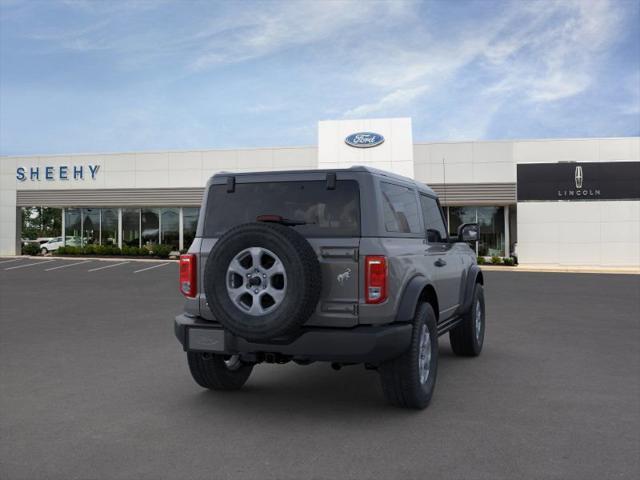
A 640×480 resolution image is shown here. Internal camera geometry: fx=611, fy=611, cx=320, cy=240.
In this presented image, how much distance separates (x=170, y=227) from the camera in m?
35.8

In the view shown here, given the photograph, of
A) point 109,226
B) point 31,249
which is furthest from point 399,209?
point 31,249

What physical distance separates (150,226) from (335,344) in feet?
109

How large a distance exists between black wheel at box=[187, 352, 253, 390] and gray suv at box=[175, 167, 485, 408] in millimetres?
13

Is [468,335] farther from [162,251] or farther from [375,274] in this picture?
[162,251]

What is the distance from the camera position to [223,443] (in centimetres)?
436

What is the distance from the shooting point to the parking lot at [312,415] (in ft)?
12.9

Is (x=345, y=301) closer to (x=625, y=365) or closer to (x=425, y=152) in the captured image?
(x=625, y=365)

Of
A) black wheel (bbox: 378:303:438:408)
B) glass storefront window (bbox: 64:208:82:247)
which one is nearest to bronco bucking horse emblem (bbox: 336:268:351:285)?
black wheel (bbox: 378:303:438:408)

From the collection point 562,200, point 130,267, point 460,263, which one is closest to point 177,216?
point 130,267

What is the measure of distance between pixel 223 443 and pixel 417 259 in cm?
225

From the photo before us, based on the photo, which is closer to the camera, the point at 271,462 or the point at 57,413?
the point at 271,462

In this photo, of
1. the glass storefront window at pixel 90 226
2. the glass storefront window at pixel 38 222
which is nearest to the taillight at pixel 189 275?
the glass storefront window at pixel 90 226

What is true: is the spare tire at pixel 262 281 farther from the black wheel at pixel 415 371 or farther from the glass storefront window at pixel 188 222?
the glass storefront window at pixel 188 222

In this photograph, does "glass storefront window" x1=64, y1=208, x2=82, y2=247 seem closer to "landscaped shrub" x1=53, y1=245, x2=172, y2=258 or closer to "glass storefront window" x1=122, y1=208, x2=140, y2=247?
"landscaped shrub" x1=53, y1=245, x2=172, y2=258
